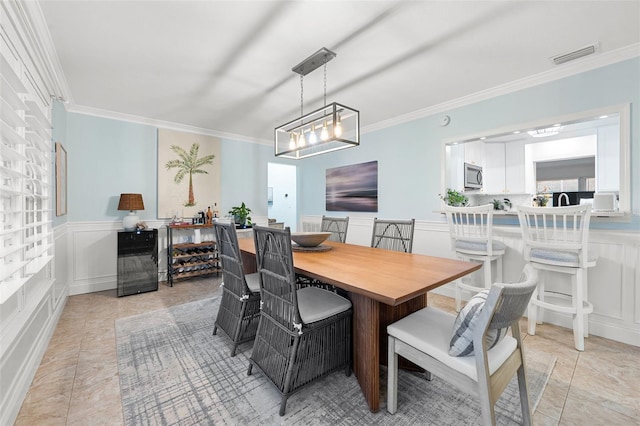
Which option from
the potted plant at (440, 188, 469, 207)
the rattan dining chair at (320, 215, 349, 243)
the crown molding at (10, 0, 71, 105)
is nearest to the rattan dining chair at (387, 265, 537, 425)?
the rattan dining chair at (320, 215, 349, 243)

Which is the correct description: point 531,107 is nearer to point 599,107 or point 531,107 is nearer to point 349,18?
point 599,107

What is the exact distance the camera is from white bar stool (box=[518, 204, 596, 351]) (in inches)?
84.2

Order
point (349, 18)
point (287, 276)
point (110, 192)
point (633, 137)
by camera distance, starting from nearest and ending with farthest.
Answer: point (287, 276) < point (349, 18) < point (633, 137) < point (110, 192)

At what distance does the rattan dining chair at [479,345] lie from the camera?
3.54 feet

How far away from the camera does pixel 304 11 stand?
6.02 ft

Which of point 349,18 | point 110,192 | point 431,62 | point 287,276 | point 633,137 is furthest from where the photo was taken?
point 110,192

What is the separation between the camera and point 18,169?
68.5 inches

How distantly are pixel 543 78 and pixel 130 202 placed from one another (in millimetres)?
4909

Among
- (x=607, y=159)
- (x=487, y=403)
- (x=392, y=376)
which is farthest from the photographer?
(x=607, y=159)

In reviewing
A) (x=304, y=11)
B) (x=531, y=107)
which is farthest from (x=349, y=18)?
(x=531, y=107)

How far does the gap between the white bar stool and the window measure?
337cm

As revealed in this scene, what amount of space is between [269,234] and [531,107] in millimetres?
2971

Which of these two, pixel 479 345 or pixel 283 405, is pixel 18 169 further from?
pixel 479 345

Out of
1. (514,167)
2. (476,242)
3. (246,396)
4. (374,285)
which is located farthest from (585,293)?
(514,167)
